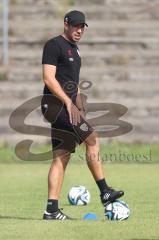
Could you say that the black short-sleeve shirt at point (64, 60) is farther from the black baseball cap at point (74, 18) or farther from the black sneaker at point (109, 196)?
the black sneaker at point (109, 196)

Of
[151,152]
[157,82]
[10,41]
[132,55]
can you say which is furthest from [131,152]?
[10,41]

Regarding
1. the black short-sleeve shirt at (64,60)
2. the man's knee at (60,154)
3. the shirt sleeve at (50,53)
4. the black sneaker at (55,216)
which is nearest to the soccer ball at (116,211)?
the black sneaker at (55,216)

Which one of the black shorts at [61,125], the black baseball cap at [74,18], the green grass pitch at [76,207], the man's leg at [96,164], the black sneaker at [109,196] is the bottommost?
the green grass pitch at [76,207]

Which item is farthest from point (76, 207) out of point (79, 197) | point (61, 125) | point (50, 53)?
point (50, 53)

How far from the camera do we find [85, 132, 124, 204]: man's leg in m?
8.50

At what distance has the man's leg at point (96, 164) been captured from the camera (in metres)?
8.50

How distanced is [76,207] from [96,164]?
71.5 inches

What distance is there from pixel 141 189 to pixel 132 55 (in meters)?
12.2

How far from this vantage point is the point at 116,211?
331 inches

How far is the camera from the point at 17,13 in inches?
1032

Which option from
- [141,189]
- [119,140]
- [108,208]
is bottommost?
[119,140]

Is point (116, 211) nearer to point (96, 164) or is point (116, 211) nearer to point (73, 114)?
point (96, 164)

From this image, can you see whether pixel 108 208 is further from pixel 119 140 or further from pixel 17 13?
pixel 17 13

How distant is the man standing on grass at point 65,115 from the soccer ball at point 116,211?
107 mm
